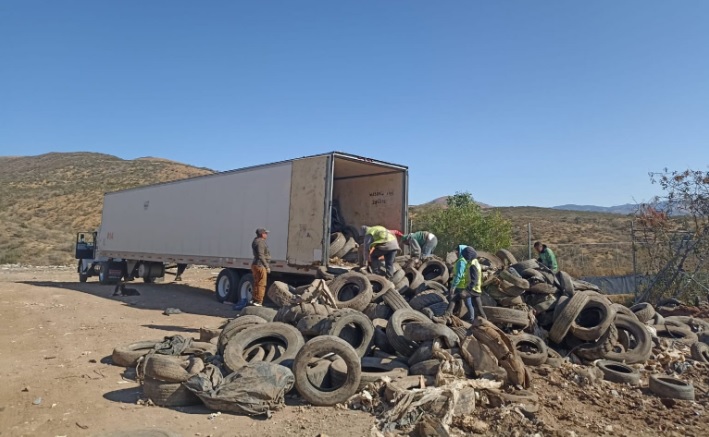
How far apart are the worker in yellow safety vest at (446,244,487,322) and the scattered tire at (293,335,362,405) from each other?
9.76 ft

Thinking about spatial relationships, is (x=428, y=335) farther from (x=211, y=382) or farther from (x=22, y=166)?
(x=22, y=166)

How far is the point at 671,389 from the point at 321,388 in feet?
13.7

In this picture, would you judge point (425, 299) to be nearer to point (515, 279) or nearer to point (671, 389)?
point (515, 279)

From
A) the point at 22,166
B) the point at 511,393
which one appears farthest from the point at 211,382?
the point at 22,166

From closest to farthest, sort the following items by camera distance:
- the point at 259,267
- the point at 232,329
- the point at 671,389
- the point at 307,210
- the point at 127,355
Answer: the point at 671,389 < the point at 127,355 < the point at 232,329 < the point at 259,267 < the point at 307,210

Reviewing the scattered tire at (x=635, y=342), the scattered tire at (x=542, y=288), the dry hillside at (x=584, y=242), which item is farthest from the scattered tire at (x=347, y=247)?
the dry hillside at (x=584, y=242)

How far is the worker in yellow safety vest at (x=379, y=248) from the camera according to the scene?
1022 centimetres

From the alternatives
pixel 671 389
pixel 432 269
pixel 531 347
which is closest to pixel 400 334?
pixel 531 347

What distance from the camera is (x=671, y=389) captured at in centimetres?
584

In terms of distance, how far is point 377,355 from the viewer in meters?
6.79

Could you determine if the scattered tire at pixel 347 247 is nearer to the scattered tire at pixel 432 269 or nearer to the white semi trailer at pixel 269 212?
the white semi trailer at pixel 269 212

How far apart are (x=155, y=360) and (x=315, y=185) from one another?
240 inches

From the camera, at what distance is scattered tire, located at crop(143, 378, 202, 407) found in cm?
511

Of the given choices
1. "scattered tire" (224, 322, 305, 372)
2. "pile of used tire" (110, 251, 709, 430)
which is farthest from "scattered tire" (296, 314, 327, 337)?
"scattered tire" (224, 322, 305, 372)
